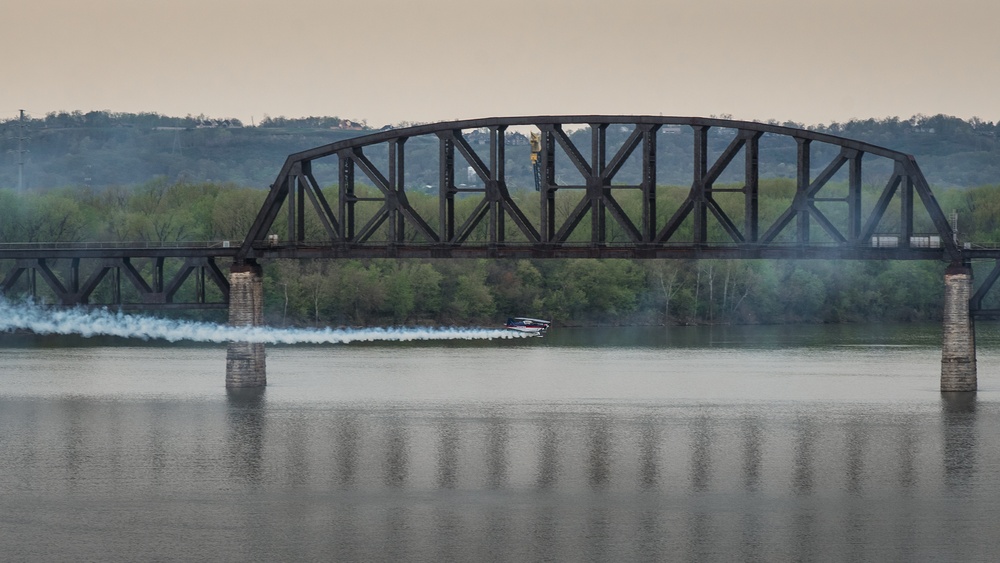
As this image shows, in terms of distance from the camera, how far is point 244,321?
119500 millimetres

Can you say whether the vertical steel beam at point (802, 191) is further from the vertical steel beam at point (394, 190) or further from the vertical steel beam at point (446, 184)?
the vertical steel beam at point (394, 190)

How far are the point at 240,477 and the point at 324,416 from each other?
977 inches

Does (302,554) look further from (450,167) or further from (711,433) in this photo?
(450,167)

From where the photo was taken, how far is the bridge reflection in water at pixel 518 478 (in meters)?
63.3

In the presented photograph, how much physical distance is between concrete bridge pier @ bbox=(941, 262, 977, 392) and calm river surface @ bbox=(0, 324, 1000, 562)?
2.27 meters

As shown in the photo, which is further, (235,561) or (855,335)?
(855,335)

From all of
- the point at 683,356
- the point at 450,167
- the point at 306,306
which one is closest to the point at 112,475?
the point at 450,167

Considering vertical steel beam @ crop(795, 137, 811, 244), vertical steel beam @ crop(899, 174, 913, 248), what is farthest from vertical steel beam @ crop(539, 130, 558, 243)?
vertical steel beam @ crop(899, 174, 913, 248)

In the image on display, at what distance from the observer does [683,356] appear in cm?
15612

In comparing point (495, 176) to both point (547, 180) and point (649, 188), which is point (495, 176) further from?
point (649, 188)

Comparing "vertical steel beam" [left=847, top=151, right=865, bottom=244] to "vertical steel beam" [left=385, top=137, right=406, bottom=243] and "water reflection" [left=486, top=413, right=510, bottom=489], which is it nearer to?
"water reflection" [left=486, top=413, right=510, bottom=489]

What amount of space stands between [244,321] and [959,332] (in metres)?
52.1

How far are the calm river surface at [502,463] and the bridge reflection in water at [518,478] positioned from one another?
210mm

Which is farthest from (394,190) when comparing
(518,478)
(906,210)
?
(518,478)
